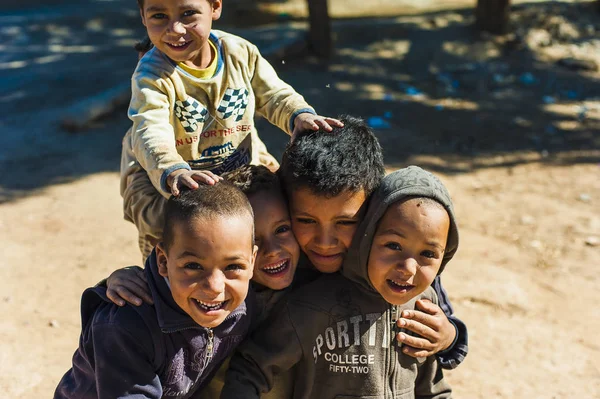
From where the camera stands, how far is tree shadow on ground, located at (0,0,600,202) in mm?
6508

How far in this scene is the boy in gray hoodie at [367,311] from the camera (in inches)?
87.1

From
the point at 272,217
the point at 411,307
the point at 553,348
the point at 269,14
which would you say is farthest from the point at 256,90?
the point at 269,14

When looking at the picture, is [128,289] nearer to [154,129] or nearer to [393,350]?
[154,129]

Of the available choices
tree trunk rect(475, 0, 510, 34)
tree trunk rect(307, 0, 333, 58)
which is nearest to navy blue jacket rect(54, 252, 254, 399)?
tree trunk rect(307, 0, 333, 58)

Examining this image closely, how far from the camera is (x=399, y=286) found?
223 cm

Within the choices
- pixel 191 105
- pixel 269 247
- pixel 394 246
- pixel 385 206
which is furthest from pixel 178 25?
pixel 394 246

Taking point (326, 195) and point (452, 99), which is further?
point (452, 99)

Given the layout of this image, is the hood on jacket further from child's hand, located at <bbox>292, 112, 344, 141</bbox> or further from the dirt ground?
the dirt ground

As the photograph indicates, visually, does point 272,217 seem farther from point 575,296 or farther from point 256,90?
point 575,296

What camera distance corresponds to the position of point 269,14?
11570mm

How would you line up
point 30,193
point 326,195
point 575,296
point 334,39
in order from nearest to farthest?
point 326,195
point 575,296
point 30,193
point 334,39

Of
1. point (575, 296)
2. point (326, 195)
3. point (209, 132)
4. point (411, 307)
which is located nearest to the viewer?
point (326, 195)

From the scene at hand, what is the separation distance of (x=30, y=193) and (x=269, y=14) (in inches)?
267

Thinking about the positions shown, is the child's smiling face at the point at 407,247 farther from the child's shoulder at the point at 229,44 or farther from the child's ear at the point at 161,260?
the child's shoulder at the point at 229,44
